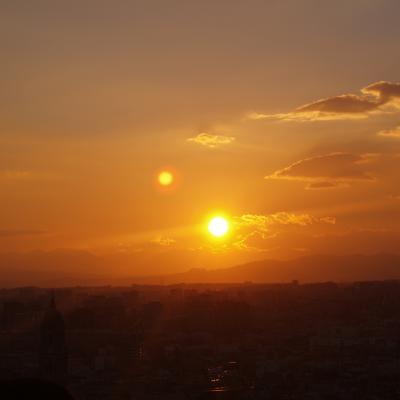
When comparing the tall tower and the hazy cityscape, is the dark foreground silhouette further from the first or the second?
the tall tower

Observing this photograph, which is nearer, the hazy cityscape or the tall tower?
the tall tower

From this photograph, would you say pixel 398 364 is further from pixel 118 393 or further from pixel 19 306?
pixel 19 306

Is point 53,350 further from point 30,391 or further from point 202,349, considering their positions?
point 202,349

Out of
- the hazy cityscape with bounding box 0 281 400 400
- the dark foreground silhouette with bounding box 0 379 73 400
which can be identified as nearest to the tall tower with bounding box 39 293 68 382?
the hazy cityscape with bounding box 0 281 400 400

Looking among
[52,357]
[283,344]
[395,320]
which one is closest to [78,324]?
[283,344]

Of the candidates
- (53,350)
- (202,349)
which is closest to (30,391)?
(53,350)
